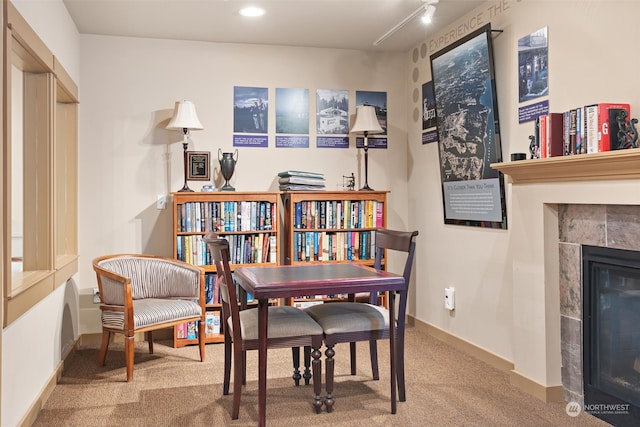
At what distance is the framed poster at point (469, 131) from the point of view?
3.84 meters

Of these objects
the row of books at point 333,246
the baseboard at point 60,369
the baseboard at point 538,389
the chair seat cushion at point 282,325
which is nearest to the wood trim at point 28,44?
the chair seat cushion at point 282,325

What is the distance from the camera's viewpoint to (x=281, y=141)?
507 centimetres

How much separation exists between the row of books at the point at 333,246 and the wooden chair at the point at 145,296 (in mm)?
901

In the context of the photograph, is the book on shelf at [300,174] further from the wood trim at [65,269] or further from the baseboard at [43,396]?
the baseboard at [43,396]

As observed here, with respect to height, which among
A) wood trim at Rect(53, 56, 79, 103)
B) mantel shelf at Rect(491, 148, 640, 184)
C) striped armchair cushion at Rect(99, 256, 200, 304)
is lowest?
striped armchair cushion at Rect(99, 256, 200, 304)

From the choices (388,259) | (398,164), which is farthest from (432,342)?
(398,164)

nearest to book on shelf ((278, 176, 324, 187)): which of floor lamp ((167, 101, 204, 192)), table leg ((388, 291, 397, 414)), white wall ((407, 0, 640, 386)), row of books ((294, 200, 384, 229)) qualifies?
row of books ((294, 200, 384, 229))

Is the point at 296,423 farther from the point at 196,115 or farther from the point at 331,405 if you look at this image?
the point at 196,115

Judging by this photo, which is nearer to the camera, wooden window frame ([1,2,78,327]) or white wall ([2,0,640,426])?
wooden window frame ([1,2,78,327])

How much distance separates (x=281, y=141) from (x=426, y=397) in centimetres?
270

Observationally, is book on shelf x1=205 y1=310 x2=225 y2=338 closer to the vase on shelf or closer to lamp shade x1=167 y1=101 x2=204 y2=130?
the vase on shelf

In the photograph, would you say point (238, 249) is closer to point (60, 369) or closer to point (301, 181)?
point (301, 181)

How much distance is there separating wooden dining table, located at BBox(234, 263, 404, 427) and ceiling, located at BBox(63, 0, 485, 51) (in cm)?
204

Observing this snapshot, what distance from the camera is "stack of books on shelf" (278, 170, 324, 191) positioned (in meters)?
4.77
